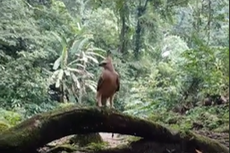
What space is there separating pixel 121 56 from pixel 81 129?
→ 10600 mm

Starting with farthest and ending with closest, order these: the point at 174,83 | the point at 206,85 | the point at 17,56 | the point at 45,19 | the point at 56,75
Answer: the point at 45,19, the point at 56,75, the point at 17,56, the point at 174,83, the point at 206,85

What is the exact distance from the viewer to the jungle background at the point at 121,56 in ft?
22.3

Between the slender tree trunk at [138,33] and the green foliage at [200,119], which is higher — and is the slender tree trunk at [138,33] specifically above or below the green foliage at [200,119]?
above

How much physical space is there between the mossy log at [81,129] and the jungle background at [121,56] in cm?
181

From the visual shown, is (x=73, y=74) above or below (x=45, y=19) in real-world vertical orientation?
below

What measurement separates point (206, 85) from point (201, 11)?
369cm

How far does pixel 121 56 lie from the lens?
44.7 feet

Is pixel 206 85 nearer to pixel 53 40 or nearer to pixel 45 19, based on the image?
pixel 53 40

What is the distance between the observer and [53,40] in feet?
40.2

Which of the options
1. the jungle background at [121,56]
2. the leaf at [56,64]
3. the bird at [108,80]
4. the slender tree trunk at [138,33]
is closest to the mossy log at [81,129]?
the bird at [108,80]

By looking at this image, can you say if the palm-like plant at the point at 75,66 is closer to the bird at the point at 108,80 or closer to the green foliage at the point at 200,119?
the green foliage at the point at 200,119

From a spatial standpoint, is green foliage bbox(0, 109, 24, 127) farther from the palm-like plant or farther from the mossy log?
the palm-like plant

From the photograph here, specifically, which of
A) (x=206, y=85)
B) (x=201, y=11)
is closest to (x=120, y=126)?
(x=206, y=85)

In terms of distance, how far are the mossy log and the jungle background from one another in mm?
1807
